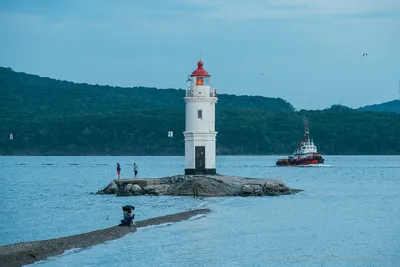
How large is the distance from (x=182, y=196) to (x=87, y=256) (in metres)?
21.4

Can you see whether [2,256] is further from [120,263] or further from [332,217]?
[332,217]

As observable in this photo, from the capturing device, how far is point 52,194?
198 feet

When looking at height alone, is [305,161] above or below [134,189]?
above

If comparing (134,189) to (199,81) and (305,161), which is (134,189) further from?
(305,161)

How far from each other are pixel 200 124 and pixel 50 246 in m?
21.9

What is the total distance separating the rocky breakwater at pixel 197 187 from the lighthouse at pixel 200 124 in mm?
858

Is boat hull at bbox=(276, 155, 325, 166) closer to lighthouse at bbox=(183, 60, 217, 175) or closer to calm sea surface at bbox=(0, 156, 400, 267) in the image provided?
calm sea surface at bbox=(0, 156, 400, 267)

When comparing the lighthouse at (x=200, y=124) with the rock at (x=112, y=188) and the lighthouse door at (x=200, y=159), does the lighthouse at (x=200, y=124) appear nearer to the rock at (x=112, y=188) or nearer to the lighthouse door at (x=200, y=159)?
the lighthouse door at (x=200, y=159)

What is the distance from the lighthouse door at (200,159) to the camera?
49.2 m

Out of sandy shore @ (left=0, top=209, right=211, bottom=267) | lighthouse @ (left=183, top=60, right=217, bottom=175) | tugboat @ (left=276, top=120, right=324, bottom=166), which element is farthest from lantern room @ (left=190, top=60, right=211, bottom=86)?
tugboat @ (left=276, top=120, right=324, bottom=166)

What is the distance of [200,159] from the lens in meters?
49.5

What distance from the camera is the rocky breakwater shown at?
48.4 metres

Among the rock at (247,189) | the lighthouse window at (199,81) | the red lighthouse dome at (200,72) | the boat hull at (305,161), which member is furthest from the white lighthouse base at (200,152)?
the boat hull at (305,161)

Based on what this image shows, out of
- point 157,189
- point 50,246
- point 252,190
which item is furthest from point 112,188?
point 50,246
